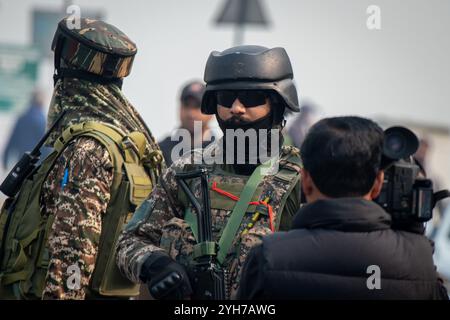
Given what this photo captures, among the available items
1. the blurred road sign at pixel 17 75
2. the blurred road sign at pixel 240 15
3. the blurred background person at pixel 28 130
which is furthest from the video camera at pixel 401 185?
the blurred road sign at pixel 17 75

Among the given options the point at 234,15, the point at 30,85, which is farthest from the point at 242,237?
the point at 30,85

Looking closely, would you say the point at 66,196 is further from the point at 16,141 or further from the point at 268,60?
the point at 16,141

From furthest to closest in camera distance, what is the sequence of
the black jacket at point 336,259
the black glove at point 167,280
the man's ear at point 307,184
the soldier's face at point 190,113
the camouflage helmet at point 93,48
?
the soldier's face at point 190,113
the camouflage helmet at point 93,48
the black glove at point 167,280
the man's ear at point 307,184
the black jacket at point 336,259

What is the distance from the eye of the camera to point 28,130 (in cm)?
1808

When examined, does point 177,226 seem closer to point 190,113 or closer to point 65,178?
point 65,178

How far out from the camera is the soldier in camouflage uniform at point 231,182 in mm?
5164

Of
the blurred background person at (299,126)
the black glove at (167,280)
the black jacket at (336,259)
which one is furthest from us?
the blurred background person at (299,126)

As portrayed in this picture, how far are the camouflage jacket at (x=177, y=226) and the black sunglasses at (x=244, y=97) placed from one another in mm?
251

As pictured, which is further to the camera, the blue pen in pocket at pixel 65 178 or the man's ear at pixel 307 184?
the blue pen in pocket at pixel 65 178

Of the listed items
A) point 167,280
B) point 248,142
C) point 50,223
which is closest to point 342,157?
point 167,280

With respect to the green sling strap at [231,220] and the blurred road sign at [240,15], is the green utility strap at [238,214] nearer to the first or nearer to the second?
the green sling strap at [231,220]

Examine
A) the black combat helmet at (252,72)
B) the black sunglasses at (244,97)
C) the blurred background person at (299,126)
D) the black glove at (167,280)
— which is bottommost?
the blurred background person at (299,126)

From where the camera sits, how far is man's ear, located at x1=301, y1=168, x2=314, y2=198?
13.9ft

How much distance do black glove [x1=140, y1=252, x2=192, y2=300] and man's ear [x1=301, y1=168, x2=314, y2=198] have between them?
32.9 inches
